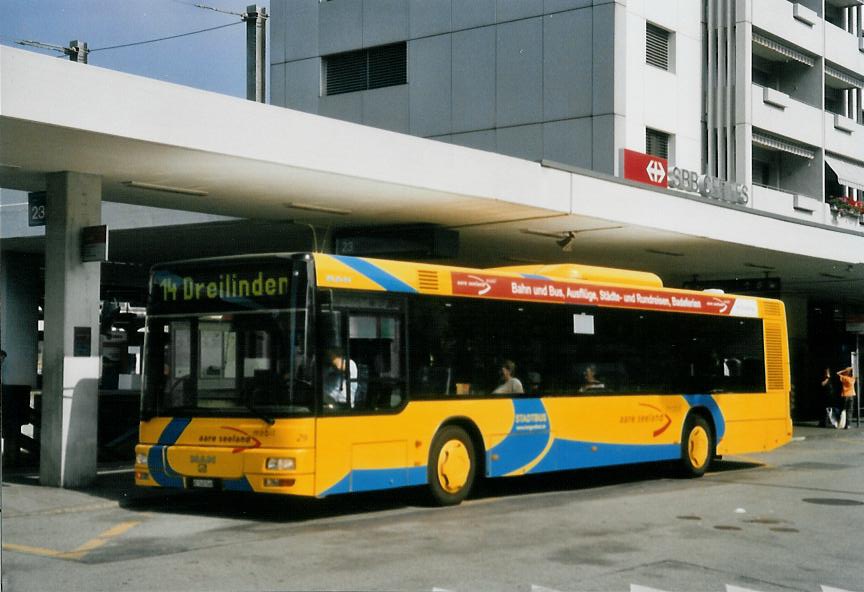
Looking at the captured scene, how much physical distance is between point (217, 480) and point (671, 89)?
2267cm

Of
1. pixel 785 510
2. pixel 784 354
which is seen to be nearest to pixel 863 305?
pixel 784 354

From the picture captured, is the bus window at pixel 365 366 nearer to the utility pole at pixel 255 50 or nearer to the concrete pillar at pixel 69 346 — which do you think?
the concrete pillar at pixel 69 346

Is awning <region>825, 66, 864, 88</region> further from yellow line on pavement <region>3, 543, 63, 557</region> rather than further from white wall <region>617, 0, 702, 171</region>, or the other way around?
yellow line on pavement <region>3, 543, 63, 557</region>

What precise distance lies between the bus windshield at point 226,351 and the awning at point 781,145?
84.8ft

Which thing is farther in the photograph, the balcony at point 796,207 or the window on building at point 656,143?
the balcony at point 796,207

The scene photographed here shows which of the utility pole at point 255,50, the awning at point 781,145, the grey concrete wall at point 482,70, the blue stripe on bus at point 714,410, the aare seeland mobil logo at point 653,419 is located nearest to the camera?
the aare seeland mobil logo at point 653,419

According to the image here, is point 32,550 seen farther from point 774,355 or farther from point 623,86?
point 623,86

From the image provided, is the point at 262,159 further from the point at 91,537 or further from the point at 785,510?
the point at 785,510

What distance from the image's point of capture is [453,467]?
13.8 m

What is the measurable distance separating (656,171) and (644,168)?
0.40 metres

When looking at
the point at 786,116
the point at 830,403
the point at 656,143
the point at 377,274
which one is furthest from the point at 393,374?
the point at 786,116

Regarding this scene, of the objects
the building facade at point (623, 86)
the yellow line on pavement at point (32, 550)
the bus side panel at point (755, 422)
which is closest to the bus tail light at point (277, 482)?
the yellow line on pavement at point (32, 550)

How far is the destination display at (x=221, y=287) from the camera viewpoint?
12234 millimetres

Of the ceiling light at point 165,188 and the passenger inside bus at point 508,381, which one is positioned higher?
the ceiling light at point 165,188
